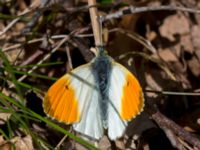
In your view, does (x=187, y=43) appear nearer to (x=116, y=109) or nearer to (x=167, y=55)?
(x=167, y=55)

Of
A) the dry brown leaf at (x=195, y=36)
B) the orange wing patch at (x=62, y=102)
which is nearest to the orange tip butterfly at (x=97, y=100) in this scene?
the orange wing patch at (x=62, y=102)

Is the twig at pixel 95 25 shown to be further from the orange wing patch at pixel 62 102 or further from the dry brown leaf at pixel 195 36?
the dry brown leaf at pixel 195 36

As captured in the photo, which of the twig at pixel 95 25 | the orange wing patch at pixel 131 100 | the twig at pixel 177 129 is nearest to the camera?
the orange wing patch at pixel 131 100

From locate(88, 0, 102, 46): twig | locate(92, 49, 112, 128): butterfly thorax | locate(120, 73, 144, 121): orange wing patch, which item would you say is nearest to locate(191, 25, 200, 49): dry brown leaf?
locate(88, 0, 102, 46): twig

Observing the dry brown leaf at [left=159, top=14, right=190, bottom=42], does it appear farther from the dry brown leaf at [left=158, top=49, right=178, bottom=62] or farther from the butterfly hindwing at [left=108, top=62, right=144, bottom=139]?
the butterfly hindwing at [left=108, top=62, right=144, bottom=139]

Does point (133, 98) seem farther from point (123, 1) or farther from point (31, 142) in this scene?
point (123, 1)

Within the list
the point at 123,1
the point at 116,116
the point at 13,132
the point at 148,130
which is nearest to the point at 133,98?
the point at 116,116

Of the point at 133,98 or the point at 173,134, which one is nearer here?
the point at 133,98

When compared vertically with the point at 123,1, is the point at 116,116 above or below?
below
